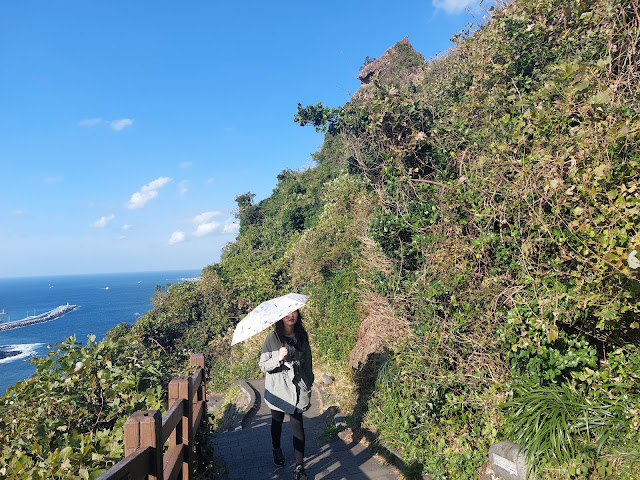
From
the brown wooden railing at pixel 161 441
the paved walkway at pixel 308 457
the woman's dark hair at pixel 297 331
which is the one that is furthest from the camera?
the paved walkway at pixel 308 457

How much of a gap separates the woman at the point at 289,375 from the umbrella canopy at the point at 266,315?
136mm

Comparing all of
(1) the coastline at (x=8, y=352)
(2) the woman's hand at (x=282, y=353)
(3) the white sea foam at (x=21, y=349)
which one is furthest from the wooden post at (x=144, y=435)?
(1) the coastline at (x=8, y=352)

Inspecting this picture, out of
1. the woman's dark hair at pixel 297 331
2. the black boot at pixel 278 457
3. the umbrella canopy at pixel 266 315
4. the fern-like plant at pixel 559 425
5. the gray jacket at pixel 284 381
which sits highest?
the umbrella canopy at pixel 266 315

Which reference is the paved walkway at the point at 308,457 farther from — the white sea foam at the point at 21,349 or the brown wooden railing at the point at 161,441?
the white sea foam at the point at 21,349

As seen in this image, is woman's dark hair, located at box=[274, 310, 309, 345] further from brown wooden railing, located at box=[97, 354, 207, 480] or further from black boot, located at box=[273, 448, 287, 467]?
black boot, located at box=[273, 448, 287, 467]

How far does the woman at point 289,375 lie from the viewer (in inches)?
187

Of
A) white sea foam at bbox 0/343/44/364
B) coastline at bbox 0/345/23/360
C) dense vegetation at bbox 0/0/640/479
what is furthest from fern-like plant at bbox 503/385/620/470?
coastline at bbox 0/345/23/360

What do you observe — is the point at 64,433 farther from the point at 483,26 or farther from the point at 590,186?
the point at 483,26

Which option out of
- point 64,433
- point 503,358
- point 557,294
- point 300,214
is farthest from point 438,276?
point 300,214

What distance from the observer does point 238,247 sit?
25.8 metres

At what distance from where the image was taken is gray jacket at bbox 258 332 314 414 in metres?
4.78

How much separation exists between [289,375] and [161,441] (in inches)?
94.0

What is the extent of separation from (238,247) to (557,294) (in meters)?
23.0

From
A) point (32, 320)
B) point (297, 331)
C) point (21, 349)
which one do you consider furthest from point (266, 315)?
point (32, 320)
